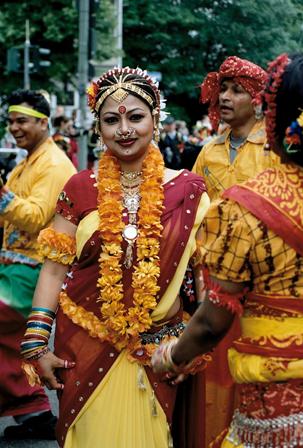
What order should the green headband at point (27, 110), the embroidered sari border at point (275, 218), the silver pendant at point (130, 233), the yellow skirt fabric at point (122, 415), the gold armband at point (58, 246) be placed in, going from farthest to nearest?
the green headband at point (27, 110)
the gold armband at point (58, 246)
the silver pendant at point (130, 233)
the yellow skirt fabric at point (122, 415)
the embroidered sari border at point (275, 218)

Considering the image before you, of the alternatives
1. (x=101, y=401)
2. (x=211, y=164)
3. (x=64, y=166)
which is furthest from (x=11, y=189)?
(x=101, y=401)

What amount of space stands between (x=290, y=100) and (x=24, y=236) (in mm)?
3302

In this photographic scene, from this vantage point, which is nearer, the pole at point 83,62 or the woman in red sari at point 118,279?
the woman in red sari at point 118,279

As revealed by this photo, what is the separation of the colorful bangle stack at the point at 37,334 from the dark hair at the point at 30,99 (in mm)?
2419

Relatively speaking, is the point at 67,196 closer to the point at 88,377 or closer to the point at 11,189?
the point at 88,377

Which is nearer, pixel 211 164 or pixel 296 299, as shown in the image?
pixel 296 299

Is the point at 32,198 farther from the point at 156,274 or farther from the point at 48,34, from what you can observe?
the point at 48,34

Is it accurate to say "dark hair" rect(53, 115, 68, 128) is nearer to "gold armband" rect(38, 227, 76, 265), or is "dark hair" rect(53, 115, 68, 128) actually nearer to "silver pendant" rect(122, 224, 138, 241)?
"gold armband" rect(38, 227, 76, 265)

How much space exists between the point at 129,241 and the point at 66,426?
0.80 m

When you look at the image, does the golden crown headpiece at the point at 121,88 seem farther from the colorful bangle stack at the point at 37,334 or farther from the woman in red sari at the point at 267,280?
the woman in red sari at the point at 267,280

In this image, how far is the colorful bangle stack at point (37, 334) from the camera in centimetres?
424

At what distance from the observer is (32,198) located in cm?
582

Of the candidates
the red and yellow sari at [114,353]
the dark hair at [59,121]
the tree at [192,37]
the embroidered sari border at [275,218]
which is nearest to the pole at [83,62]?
the dark hair at [59,121]

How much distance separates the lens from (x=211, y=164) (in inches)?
237
